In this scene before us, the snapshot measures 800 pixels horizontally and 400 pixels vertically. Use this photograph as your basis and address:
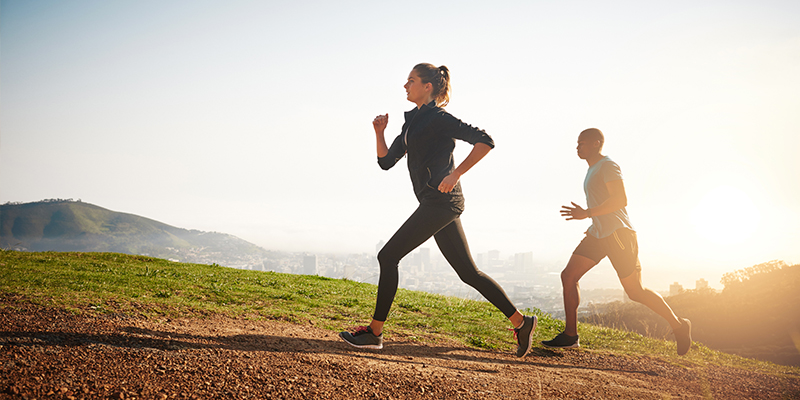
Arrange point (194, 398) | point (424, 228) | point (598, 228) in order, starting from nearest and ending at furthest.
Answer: point (194, 398) < point (424, 228) < point (598, 228)

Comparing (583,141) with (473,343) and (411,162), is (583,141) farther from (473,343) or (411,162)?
(473,343)

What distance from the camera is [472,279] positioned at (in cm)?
402

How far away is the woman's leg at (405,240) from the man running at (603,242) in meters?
1.70

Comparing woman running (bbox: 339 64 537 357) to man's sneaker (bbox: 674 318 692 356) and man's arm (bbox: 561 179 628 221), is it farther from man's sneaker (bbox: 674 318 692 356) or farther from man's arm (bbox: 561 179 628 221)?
man's sneaker (bbox: 674 318 692 356)

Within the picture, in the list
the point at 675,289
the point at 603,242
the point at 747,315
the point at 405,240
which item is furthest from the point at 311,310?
the point at 675,289

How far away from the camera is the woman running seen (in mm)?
Result: 3723

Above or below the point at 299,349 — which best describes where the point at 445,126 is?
above

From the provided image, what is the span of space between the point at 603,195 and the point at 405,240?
266cm

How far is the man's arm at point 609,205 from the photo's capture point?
4.55 metres

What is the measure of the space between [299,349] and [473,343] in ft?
7.93

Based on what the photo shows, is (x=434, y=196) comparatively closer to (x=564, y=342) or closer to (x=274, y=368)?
(x=274, y=368)

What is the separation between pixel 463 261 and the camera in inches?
157

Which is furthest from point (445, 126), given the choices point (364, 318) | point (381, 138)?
point (364, 318)

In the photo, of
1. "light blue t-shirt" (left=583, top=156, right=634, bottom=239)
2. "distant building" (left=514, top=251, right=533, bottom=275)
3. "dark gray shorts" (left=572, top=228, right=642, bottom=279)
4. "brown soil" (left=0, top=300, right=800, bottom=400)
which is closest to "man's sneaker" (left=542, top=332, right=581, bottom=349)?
"brown soil" (left=0, top=300, right=800, bottom=400)
